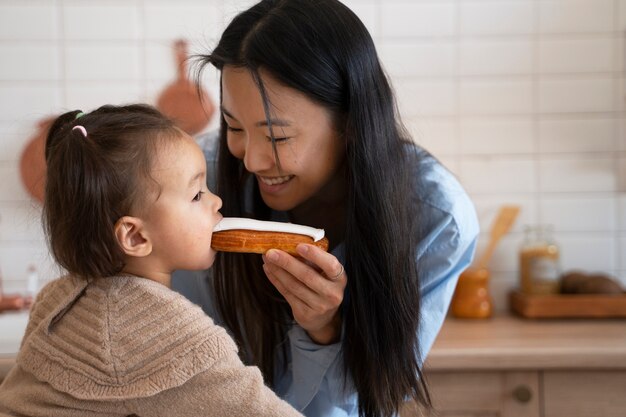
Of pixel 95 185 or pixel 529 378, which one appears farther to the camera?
pixel 529 378

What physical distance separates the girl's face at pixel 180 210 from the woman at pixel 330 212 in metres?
0.12

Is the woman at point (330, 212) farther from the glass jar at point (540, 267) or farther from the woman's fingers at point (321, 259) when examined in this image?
the glass jar at point (540, 267)

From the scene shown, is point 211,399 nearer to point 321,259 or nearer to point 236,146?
point 321,259

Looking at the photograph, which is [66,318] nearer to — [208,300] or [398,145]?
[208,300]

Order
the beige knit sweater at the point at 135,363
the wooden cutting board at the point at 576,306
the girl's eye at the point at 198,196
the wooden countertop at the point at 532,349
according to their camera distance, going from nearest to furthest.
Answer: the beige knit sweater at the point at 135,363
the girl's eye at the point at 198,196
the wooden countertop at the point at 532,349
the wooden cutting board at the point at 576,306

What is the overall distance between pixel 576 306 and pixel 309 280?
121 centimetres

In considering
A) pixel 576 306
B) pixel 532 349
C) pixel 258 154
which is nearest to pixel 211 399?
pixel 258 154

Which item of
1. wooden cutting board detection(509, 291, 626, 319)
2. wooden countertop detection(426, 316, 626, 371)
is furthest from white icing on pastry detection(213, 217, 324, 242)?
wooden cutting board detection(509, 291, 626, 319)

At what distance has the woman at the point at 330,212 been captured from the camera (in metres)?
1.29

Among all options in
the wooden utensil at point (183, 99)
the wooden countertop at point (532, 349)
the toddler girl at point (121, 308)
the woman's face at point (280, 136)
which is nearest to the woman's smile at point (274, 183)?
the woman's face at point (280, 136)

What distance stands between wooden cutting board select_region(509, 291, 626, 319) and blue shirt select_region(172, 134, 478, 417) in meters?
0.78

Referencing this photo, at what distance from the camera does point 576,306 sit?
222 cm


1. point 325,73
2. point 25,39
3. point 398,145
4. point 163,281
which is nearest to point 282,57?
point 325,73

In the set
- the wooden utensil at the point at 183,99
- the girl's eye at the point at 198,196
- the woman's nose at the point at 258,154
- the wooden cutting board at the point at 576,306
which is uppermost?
the wooden utensil at the point at 183,99
